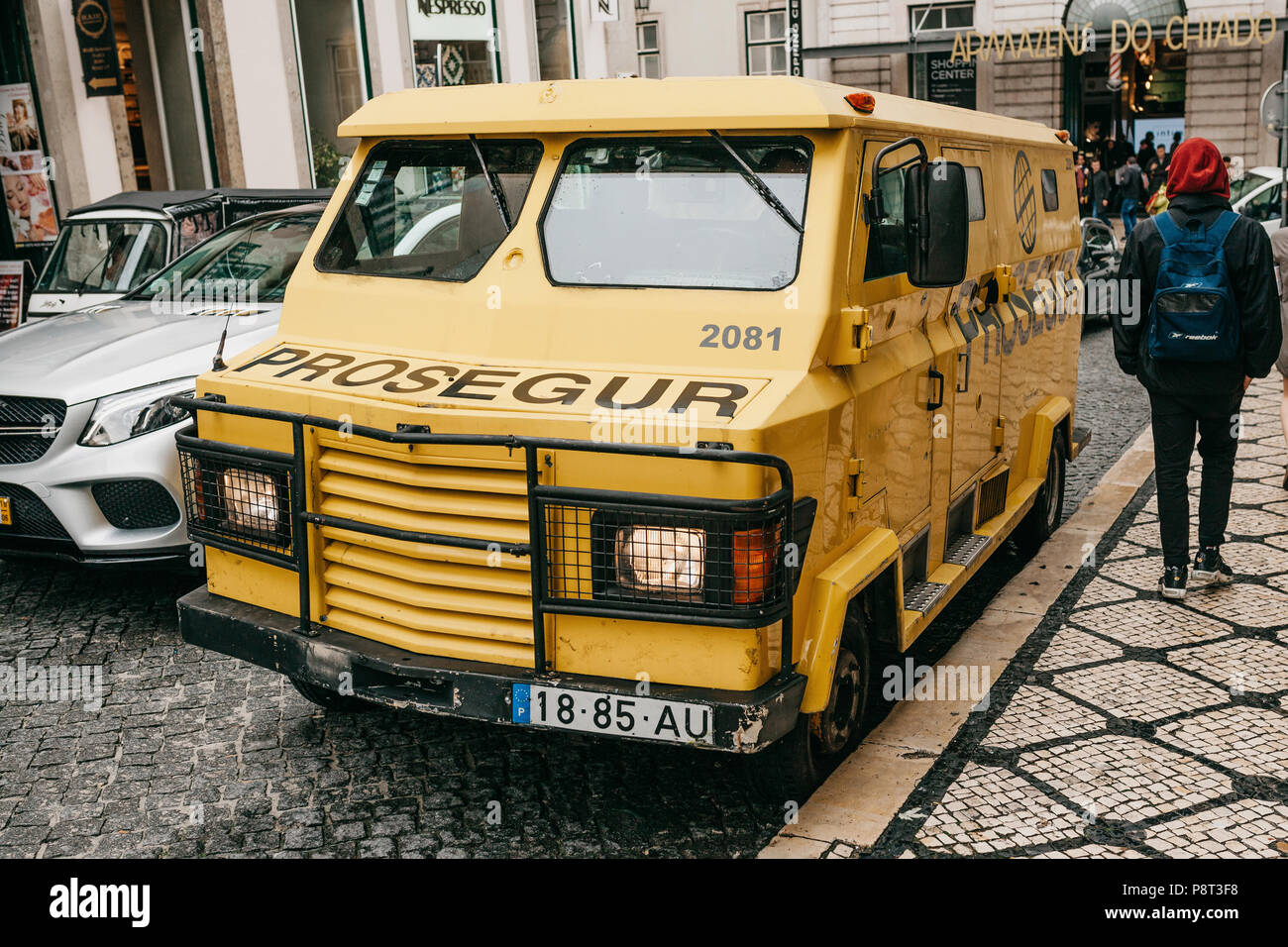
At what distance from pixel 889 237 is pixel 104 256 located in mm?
6555

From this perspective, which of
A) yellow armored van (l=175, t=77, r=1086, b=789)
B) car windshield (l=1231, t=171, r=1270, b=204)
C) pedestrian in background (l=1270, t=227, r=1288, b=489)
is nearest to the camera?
yellow armored van (l=175, t=77, r=1086, b=789)

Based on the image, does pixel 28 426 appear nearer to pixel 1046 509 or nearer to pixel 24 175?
pixel 1046 509

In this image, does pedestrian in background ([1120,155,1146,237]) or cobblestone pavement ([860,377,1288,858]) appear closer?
cobblestone pavement ([860,377,1288,858])

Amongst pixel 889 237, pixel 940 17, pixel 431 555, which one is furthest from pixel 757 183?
pixel 940 17

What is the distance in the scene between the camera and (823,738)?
167 inches

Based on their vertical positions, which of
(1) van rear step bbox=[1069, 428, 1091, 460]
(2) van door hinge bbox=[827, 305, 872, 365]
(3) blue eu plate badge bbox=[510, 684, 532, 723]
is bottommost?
(1) van rear step bbox=[1069, 428, 1091, 460]

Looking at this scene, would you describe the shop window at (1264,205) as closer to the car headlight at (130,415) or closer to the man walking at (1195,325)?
the man walking at (1195,325)

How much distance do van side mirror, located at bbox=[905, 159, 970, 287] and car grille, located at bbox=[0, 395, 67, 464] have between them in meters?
3.92

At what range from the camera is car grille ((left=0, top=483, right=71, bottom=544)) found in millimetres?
5844

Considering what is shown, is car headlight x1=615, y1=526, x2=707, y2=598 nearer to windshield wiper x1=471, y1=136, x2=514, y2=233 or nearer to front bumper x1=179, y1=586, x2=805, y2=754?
front bumper x1=179, y1=586, x2=805, y2=754

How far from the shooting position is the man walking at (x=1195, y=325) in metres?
5.65

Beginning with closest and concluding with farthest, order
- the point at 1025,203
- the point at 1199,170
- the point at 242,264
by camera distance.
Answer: the point at 1199,170 → the point at 1025,203 → the point at 242,264

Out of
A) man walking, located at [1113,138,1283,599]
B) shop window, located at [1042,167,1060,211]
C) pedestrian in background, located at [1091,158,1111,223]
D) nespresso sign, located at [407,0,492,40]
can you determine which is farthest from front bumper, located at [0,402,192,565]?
pedestrian in background, located at [1091,158,1111,223]
